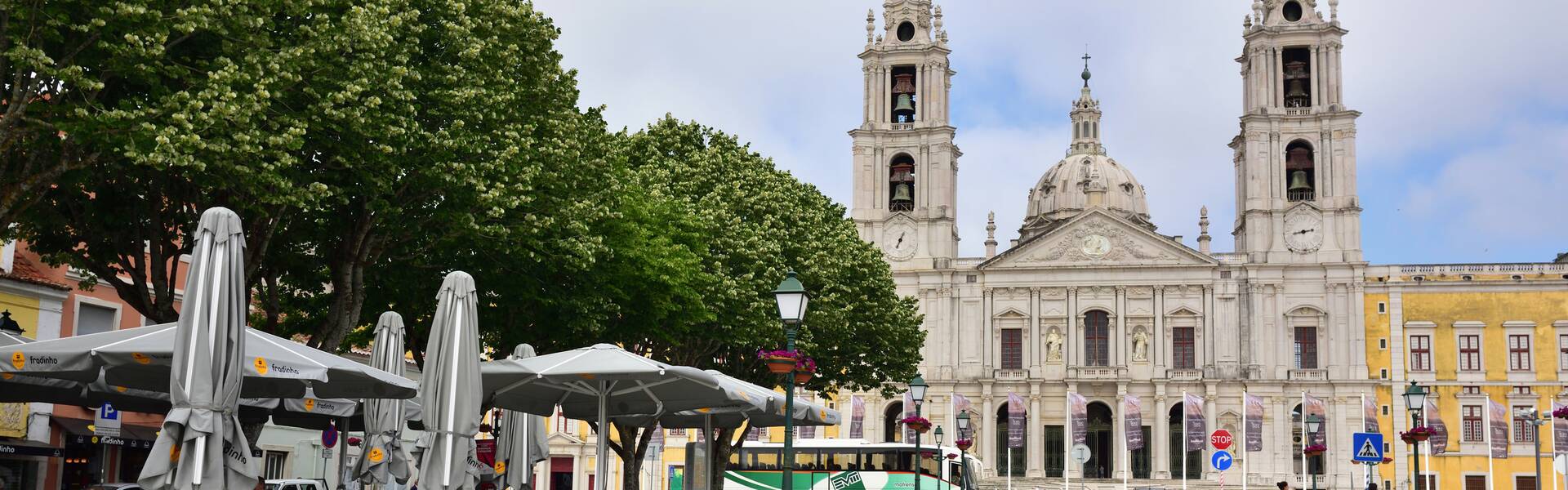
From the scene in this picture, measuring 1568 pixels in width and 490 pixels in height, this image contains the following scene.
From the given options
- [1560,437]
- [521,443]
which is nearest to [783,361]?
[521,443]

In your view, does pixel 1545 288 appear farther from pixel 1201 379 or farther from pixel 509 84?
pixel 509 84

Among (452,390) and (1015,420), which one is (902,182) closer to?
(1015,420)

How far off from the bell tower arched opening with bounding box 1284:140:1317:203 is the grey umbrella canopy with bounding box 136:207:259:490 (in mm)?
59293

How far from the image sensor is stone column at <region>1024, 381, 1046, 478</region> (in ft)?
217

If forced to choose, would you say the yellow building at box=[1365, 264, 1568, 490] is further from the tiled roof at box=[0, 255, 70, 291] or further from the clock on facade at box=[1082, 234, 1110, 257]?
the tiled roof at box=[0, 255, 70, 291]

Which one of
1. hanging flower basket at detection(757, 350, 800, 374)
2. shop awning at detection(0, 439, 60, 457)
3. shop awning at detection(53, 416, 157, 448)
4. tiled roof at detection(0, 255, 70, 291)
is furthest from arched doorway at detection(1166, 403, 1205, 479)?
hanging flower basket at detection(757, 350, 800, 374)

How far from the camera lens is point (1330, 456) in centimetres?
6406

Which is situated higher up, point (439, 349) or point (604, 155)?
point (604, 155)

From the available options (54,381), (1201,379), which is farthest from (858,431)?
(54,381)

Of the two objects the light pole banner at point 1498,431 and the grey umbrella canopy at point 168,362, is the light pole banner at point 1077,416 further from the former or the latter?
the grey umbrella canopy at point 168,362

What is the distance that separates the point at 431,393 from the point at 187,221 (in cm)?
724

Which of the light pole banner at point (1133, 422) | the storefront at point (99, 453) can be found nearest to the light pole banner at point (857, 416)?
the light pole banner at point (1133, 422)

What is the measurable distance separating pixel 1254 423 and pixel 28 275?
47.4m

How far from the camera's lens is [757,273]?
32.2 meters
